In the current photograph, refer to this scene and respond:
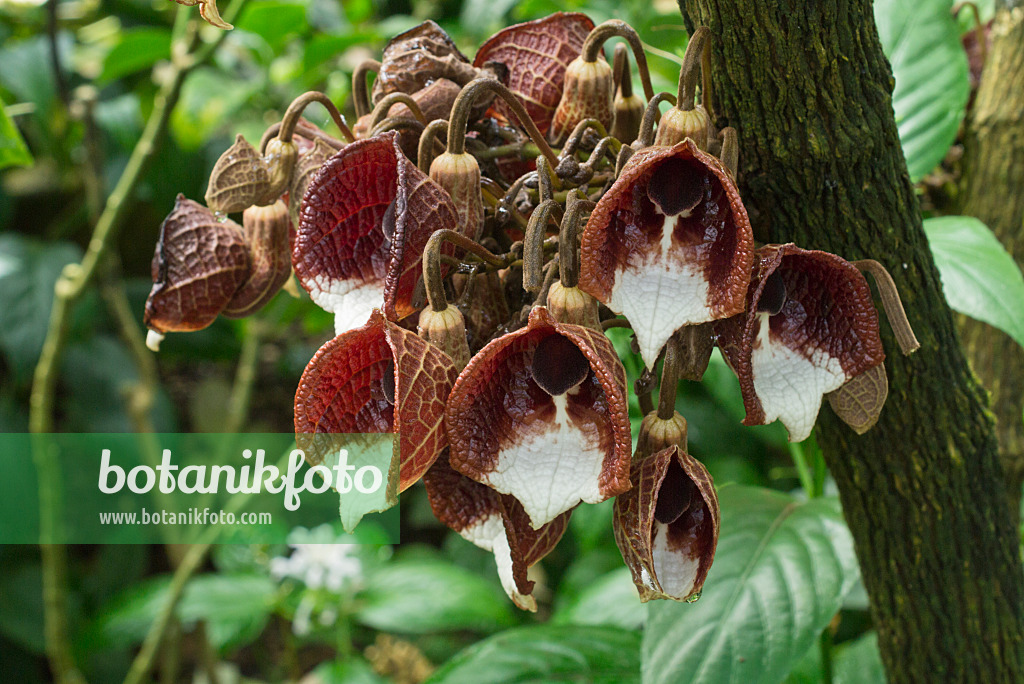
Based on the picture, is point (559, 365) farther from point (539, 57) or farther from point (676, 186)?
point (539, 57)

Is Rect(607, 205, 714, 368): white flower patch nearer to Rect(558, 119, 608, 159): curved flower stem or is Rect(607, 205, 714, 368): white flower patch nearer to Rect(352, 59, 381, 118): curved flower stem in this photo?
Rect(558, 119, 608, 159): curved flower stem

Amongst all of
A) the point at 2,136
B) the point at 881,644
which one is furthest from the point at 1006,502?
the point at 2,136

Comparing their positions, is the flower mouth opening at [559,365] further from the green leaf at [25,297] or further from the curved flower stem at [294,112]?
the green leaf at [25,297]

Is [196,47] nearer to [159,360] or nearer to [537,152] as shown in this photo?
[537,152]

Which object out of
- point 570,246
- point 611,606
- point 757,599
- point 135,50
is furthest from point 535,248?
point 135,50

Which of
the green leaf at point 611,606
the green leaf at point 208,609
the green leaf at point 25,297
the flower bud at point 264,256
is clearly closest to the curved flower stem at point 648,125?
the flower bud at point 264,256
